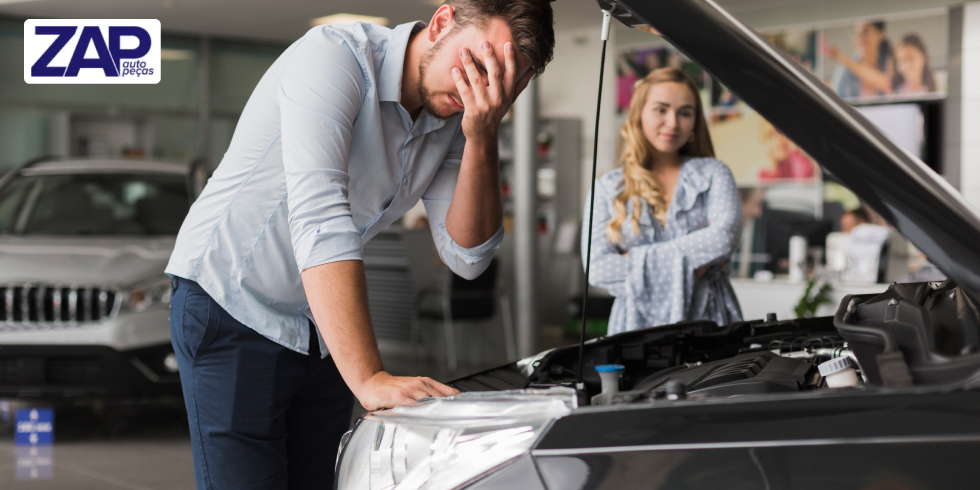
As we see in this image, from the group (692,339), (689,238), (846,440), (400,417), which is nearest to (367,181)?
(400,417)

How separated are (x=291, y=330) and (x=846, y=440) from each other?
834 millimetres

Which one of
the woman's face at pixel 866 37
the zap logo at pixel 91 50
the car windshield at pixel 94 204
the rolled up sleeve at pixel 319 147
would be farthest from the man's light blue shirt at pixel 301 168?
the woman's face at pixel 866 37

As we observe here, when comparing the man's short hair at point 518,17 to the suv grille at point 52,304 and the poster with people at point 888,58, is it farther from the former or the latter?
the poster with people at point 888,58

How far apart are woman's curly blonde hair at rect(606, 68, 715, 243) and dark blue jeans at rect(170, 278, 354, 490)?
1208 millimetres

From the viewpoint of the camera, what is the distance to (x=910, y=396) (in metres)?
0.78

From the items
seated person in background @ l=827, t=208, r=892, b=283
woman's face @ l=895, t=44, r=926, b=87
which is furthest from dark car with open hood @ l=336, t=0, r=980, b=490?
woman's face @ l=895, t=44, r=926, b=87

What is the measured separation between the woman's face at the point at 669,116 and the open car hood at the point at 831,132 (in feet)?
4.82

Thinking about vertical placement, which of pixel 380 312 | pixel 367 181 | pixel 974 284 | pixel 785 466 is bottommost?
pixel 380 312

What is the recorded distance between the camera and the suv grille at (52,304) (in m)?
3.92

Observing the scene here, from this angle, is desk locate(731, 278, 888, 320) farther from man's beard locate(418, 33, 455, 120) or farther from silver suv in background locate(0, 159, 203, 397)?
man's beard locate(418, 33, 455, 120)

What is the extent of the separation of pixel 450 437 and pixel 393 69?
2.03 ft

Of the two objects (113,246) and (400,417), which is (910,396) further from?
(113,246)

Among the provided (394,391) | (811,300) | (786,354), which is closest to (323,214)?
(394,391)

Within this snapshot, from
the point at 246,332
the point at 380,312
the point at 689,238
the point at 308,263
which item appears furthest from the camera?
the point at 380,312
